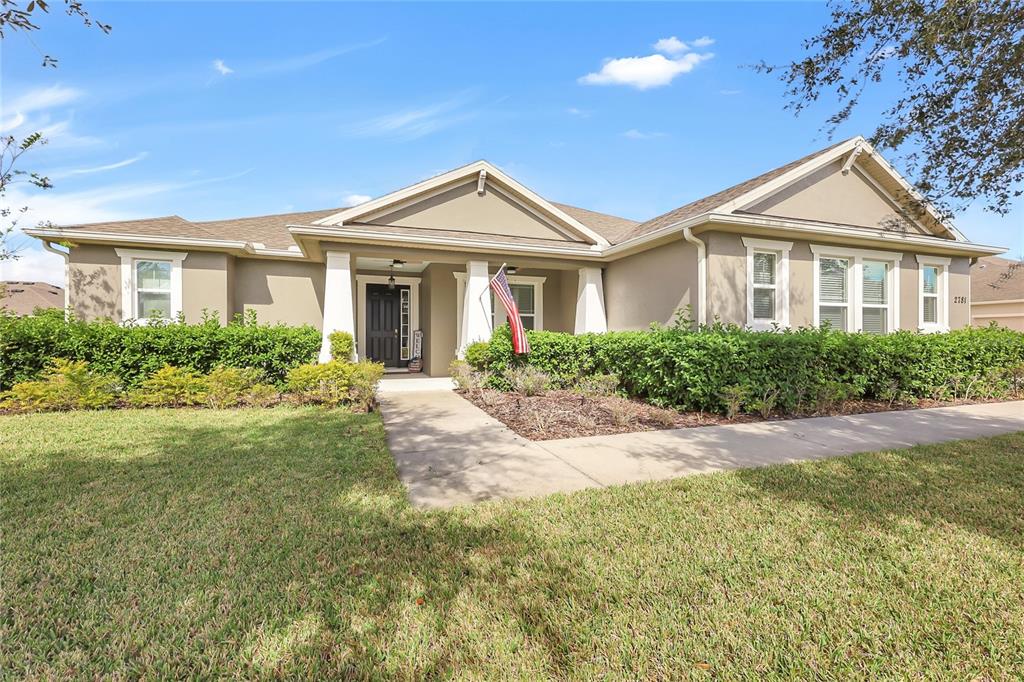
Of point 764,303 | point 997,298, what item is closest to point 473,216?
point 764,303

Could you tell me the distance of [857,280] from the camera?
1102 cm

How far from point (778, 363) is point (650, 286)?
13.2 ft

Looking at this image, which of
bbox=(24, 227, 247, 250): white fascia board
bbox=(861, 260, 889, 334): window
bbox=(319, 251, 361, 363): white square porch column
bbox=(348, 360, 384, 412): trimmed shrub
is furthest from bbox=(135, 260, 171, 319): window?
bbox=(861, 260, 889, 334): window

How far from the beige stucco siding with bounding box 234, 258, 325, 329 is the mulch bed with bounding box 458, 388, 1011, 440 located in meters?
6.57

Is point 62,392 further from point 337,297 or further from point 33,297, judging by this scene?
point 33,297

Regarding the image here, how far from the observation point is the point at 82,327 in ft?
27.5

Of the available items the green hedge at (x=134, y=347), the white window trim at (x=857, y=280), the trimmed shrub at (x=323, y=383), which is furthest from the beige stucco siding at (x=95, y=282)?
the white window trim at (x=857, y=280)

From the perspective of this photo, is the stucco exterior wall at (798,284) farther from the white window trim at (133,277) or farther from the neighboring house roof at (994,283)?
the white window trim at (133,277)

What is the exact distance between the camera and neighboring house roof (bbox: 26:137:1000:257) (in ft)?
33.1

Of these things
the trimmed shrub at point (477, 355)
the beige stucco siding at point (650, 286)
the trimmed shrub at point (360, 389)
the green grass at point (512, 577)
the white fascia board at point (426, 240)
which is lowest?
the green grass at point (512, 577)

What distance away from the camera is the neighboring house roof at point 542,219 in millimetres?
10102

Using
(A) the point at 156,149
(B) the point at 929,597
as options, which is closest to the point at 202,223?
(A) the point at 156,149

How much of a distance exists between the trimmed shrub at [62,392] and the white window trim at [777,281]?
1233cm

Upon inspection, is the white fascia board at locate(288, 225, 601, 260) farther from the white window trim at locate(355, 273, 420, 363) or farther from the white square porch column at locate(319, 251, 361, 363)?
the white window trim at locate(355, 273, 420, 363)
